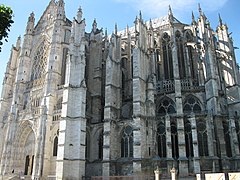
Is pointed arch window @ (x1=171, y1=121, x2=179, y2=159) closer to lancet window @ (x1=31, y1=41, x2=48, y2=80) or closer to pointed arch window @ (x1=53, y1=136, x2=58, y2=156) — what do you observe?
pointed arch window @ (x1=53, y1=136, x2=58, y2=156)

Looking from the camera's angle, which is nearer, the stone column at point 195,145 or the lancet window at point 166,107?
the stone column at point 195,145

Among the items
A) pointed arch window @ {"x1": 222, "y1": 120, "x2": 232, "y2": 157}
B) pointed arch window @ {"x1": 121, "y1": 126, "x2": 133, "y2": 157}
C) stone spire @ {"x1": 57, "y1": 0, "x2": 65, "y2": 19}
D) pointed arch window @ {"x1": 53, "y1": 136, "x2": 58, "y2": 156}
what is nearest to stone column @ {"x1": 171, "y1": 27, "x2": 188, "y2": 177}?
pointed arch window @ {"x1": 222, "y1": 120, "x2": 232, "y2": 157}

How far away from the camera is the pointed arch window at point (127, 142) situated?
23.8m

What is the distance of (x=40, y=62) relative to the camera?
32.0 meters

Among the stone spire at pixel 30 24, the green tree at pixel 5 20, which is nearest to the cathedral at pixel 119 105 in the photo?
the stone spire at pixel 30 24

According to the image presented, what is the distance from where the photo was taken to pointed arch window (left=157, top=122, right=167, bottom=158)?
2330cm

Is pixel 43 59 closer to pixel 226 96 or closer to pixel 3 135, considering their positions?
pixel 3 135

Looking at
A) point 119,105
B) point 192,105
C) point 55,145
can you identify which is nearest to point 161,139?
point 192,105

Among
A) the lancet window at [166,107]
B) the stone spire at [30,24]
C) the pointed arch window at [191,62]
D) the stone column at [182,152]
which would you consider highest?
the stone spire at [30,24]

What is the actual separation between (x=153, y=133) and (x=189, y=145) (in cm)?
339

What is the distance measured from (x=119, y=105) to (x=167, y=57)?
9.58 meters

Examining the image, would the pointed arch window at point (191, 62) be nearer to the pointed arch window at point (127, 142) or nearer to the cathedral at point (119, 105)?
the cathedral at point (119, 105)

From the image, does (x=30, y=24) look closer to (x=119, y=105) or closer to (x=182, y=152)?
(x=119, y=105)

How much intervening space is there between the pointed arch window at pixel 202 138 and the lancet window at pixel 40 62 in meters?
19.0
